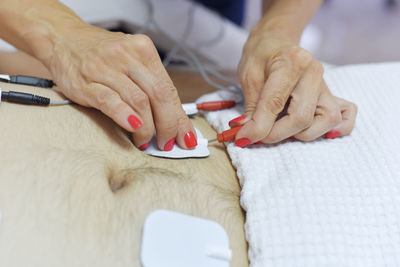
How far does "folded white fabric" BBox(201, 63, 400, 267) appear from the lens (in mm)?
527

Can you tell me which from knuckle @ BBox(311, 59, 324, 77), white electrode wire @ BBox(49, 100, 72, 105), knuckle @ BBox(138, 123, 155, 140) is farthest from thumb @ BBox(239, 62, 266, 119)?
white electrode wire @ BBox(49, 100, 72, 105)

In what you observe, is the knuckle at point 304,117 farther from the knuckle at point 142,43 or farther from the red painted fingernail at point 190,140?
the knuckle at point 142,43

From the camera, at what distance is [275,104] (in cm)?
70

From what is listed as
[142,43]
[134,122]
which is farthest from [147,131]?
[142,43]

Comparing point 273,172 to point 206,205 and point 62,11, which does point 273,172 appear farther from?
point 62,11

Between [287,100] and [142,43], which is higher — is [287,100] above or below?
below

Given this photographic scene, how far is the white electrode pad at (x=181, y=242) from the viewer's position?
49 cm

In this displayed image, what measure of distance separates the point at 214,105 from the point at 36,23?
0.40 meters

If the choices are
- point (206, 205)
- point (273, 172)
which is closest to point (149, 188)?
point (206, 205)

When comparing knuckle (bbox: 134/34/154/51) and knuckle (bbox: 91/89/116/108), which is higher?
knuckle (bbox: 134/34/154/51)

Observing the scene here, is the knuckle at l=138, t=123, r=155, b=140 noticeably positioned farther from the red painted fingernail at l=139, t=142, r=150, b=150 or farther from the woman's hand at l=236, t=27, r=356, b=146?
the woman's hand at l=236, t=27, r=356, b=146

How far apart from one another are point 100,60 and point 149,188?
25cm

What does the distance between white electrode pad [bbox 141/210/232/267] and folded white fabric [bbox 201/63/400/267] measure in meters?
0.06

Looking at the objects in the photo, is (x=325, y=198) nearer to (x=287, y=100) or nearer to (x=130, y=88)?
(x=287, y=100)
